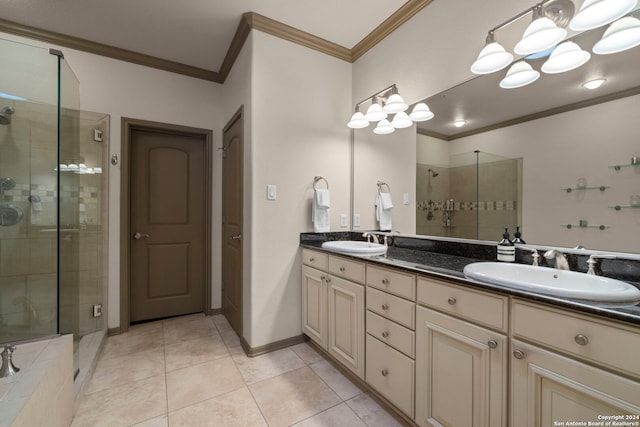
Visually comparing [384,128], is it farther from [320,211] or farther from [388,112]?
[320,211]

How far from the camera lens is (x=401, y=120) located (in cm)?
210

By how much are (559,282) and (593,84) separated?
0.90m

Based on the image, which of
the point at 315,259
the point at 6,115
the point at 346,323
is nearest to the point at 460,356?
the point at 346,323

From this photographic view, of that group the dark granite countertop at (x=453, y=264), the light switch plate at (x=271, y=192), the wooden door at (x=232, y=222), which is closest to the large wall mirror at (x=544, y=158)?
the dark granite countertop at (x=453, y=264)

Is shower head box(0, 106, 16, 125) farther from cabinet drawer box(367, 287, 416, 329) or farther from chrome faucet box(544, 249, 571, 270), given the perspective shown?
chrome faucet box(544, 249, 571, 270)

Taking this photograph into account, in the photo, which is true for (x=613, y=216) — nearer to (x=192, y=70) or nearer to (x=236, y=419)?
(x=236, y=419)

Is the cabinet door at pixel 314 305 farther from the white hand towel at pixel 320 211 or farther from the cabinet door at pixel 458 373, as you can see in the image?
the cabinet door at pixel 458 373

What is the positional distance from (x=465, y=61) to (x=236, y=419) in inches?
98.5

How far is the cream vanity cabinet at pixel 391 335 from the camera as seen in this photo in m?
1.32

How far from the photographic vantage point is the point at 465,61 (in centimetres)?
170

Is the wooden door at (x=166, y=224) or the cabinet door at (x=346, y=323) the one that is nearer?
the cabinet door at (x=346, y=323)

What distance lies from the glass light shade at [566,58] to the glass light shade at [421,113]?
687 mm

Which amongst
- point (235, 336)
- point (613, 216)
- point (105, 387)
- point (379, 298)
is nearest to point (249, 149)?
point (379, 298)

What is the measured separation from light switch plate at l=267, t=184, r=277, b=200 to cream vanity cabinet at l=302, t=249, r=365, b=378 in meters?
0.53
